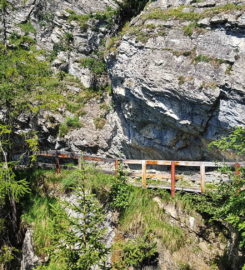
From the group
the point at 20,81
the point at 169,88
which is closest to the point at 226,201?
the point at 169,88

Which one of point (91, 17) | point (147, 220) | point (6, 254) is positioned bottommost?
point (6, 254)

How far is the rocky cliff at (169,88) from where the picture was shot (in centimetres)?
948

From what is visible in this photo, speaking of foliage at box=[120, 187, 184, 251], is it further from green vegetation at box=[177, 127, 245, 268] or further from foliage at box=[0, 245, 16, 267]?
foliage at box=[0, 245, 16, 267]

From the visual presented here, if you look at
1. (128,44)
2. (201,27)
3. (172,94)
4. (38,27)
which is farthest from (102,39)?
(172,94)

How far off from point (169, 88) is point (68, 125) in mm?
6823

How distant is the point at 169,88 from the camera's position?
33.1 feet

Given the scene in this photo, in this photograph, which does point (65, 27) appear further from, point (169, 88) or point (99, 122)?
point (169, 88)

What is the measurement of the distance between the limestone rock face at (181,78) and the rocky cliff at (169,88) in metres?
0.04

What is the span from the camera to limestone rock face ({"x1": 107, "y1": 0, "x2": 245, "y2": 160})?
940 centimetres

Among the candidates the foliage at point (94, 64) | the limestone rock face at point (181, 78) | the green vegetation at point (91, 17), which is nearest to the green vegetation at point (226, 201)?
the limestone rock face at point (181, 78)

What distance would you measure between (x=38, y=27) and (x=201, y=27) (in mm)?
14967

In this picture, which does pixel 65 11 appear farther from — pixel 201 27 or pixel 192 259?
pixel 192 259

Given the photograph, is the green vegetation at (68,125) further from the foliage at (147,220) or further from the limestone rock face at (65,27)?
the foliage at (147,220)

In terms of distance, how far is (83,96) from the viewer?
16375mm
